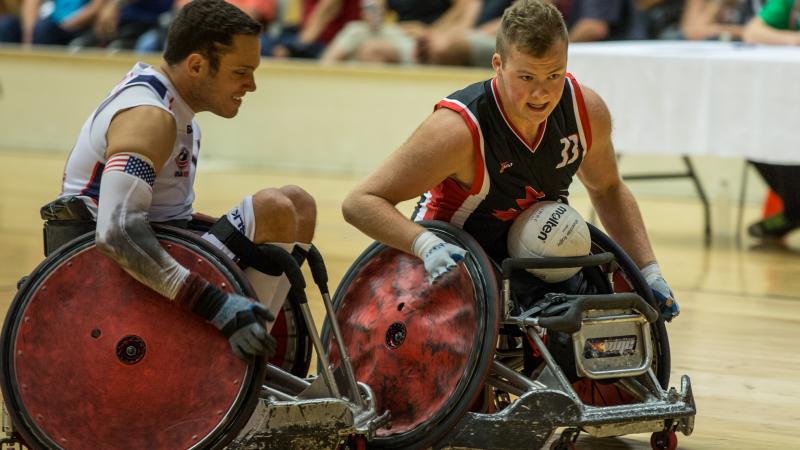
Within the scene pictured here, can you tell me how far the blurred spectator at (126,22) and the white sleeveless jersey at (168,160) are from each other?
311 inches

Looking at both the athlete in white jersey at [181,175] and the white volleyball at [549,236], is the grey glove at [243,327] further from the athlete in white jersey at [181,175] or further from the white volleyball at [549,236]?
the white volleyball at [549,236]

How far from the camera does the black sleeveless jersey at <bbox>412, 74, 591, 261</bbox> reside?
3.45 metres

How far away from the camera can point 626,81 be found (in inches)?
271

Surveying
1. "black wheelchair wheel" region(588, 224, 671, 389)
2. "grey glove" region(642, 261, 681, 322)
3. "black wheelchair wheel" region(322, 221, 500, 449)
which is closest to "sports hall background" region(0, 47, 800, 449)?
"black wheelchair wheel" region(588, 224, 671, 389)

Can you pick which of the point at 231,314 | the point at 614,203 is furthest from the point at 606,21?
the point at 231,314

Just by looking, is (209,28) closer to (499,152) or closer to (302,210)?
(302,210)

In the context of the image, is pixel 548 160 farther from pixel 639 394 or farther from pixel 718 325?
pixel 718 325

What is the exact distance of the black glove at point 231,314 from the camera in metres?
2.92

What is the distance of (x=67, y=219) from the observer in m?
3.17

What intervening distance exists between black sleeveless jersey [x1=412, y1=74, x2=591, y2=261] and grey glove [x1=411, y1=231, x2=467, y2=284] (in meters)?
0.26

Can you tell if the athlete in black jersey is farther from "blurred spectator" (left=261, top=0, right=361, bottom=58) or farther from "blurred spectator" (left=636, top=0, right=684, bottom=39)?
"blurred spectator" (left=261, top=0, right=361, bottom=58)

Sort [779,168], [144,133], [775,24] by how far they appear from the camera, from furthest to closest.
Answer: [775,24]
[779,168]
[144,133]

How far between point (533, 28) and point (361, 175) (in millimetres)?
6721

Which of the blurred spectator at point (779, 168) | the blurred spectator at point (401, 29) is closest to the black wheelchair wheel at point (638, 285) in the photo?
the blurred spectator at point (779, 168)
